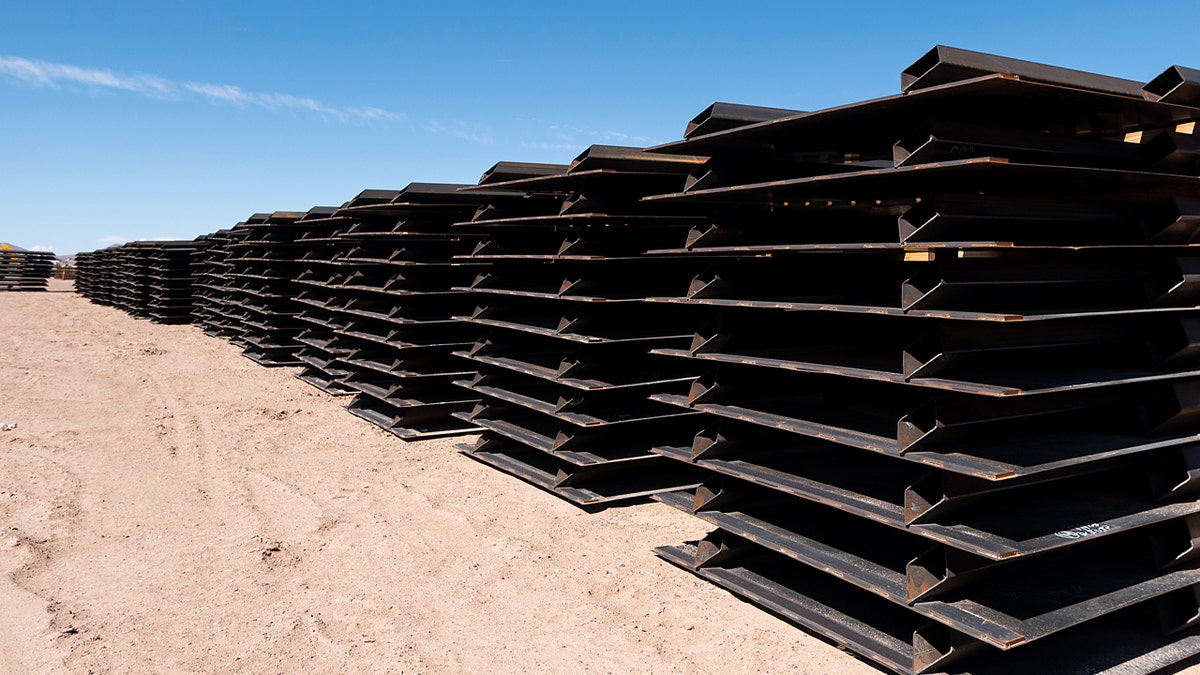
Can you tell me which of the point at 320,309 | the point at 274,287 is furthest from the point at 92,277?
the point at 320,309

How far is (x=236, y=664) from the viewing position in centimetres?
414

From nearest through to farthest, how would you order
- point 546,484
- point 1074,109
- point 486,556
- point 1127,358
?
point 1074,109 < point 1127,358 < point 486,556 < point 546,484

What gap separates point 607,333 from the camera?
22.0 ft

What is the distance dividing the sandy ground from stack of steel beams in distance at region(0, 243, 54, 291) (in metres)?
32.4

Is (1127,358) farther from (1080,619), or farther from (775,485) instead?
(775,485)

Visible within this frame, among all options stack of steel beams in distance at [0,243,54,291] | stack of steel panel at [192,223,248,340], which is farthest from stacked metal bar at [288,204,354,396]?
stack of steel beams in distance at [0,243,54,291]

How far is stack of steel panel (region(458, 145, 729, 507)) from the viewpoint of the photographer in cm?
659

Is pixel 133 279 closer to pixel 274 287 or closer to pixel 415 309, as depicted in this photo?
pixel 274 287

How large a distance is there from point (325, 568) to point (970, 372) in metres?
4.07

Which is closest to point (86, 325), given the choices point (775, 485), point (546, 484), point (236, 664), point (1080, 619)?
point (546, 484)

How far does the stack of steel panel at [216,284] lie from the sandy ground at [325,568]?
29.4 feet

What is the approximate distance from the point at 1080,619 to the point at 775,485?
1490 millimetres

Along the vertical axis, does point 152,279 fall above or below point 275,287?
below

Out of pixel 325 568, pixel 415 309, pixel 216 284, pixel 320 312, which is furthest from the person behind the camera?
pixel 216 284
